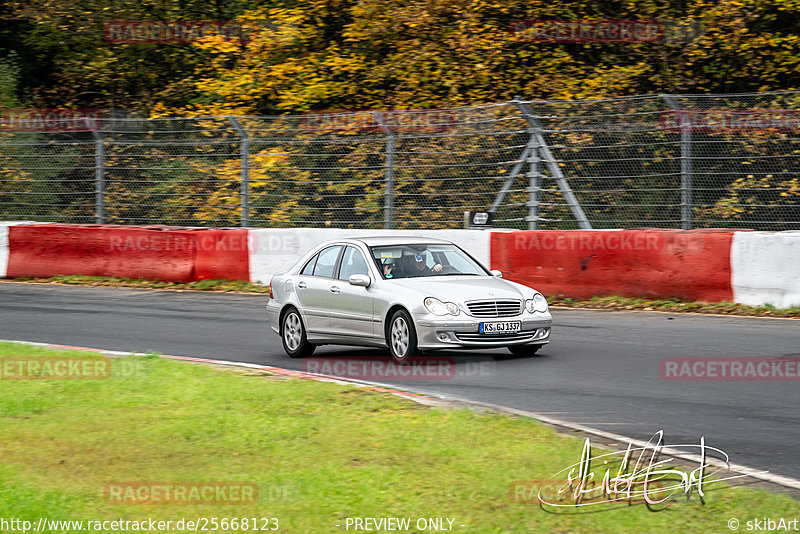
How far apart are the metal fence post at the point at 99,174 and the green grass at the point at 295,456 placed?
43.5 ft

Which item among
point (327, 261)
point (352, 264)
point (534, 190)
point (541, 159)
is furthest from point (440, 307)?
point (541, 159)

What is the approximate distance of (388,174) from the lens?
19.1m

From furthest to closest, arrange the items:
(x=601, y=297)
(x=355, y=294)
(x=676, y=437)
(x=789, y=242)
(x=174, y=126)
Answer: (x=174, y=126) < (x=601, y=297) < (x=789, y=242) < (x=355, y=294) < (x=676, y=437)

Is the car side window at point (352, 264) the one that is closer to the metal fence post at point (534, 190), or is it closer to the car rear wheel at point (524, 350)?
the car rear wheel at point (524, 350)

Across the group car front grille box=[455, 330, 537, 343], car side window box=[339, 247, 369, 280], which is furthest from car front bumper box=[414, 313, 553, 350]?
car side window box=[339, 247, 369, 280]

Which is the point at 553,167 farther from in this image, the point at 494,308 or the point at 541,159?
the point at 494,308

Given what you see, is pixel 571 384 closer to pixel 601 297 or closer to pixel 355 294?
pixel 355 294

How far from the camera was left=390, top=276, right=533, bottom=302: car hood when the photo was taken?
1123cm

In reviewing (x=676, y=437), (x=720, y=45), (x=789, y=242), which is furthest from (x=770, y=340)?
(x=720, y=45)

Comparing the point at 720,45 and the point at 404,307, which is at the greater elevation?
the point at 720,45

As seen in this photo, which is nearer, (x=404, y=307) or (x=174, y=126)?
(x=404, y=307)

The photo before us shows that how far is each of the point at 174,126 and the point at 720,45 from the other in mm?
11035

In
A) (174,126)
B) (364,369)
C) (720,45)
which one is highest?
(720,45)

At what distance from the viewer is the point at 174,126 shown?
70.9ft
